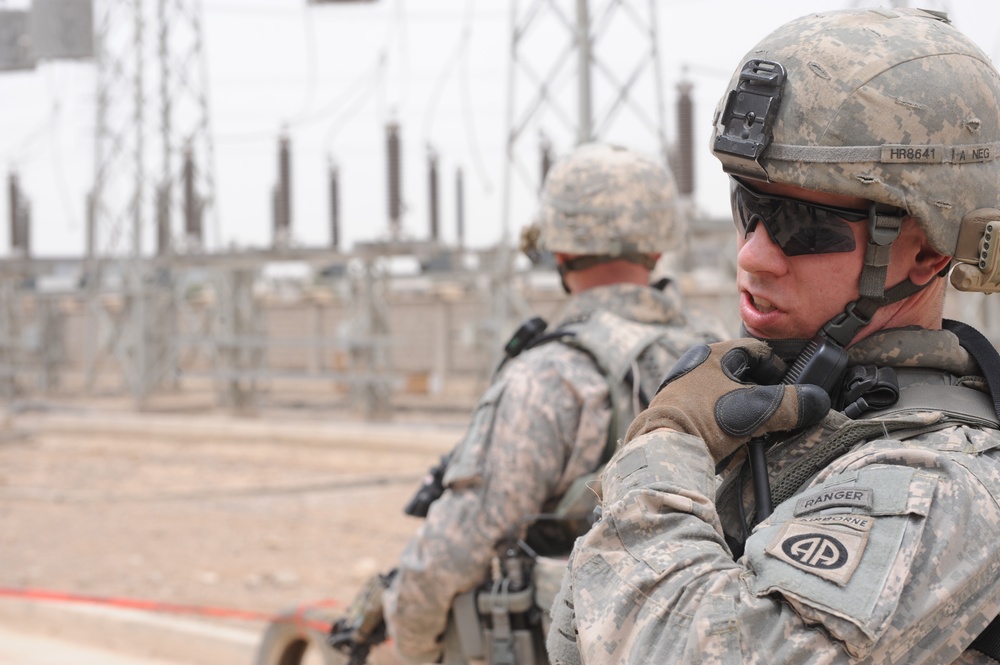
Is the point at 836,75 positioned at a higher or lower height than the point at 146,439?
higher

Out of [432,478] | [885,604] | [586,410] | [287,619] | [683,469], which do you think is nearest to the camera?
[885,604]

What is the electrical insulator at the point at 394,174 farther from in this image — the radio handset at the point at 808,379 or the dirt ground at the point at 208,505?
the radio handset at the point at 808,379

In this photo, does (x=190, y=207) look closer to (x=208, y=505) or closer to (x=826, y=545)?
(x=208, y=505)

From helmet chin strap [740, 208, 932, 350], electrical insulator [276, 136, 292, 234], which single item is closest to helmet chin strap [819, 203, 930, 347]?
helmet chin strap [740, 208, 932, 350]

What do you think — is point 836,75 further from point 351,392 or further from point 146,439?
point 351,392

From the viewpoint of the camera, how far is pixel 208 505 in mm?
9508

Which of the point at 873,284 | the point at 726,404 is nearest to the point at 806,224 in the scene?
the point at 873,284

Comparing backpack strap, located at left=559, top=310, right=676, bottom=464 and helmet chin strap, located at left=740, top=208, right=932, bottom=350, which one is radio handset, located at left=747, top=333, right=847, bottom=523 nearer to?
helmet chin strap, located at left=740, top=208, right=932, bottom=350

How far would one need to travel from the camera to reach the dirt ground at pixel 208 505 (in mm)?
6934

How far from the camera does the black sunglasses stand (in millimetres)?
1449

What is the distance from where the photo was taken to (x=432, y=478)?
9.61 feet

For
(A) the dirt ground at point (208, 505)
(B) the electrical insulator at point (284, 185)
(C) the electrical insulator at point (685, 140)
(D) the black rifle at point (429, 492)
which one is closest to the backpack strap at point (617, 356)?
(D) the black rifle at point (429, 492)

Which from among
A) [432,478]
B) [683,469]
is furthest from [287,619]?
[683,469]

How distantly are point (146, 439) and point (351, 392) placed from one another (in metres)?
3.69
